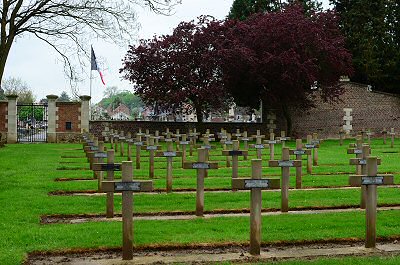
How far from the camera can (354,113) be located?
141ft

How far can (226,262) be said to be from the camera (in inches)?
295

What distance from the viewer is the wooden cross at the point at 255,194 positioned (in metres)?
7.88

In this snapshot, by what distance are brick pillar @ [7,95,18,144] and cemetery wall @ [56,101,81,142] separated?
269cm

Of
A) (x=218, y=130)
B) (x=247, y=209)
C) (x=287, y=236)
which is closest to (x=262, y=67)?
(x=218, y=130)

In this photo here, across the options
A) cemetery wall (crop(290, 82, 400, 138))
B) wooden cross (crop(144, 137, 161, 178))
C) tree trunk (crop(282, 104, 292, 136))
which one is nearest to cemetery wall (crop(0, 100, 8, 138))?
tree trunk (crop(282, 104, 292, 136))

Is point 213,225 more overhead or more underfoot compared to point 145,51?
more underfoot

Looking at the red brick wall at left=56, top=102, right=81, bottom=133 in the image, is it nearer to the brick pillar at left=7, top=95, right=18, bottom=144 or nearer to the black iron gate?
the black iron gate

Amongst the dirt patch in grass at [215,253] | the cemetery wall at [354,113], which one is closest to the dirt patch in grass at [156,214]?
the dirt patch in grass at [215,253]

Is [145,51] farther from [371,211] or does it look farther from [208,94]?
[371,211]

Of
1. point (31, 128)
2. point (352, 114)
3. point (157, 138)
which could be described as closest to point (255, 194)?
point (157, 138)

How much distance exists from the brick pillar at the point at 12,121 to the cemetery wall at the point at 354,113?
1795 centimetres

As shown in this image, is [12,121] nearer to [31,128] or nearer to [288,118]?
[31,128]

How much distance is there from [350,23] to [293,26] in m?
9.44

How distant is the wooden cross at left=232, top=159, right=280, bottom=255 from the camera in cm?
788
